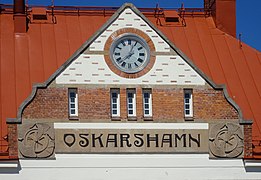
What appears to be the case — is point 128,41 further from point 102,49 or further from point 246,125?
point 246,125

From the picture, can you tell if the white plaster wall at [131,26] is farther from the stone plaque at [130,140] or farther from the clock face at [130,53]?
the stone plaque at [130,140]

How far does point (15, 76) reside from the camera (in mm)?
53625

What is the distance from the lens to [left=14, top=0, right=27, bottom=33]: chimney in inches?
2248

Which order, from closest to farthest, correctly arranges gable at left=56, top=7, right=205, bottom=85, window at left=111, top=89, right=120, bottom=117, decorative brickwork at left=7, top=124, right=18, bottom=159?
decorative brickwork at left=7, top=124, right=18, bottom=159
gable at left=56, top=7, right=205, bottom=85
window at left=111, top=89, right=120, bottom=117

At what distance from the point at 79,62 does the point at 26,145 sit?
442 cm

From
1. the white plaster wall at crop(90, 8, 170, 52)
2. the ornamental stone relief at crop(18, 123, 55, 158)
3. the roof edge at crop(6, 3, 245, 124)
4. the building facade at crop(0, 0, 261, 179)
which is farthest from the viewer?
the white plaster wall at crop(90, 8, 170, 52)

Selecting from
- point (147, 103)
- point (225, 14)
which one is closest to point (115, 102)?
point (147, 103)

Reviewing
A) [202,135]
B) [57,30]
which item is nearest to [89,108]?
[202,135]

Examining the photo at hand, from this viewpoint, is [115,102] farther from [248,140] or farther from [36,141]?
[248,140]

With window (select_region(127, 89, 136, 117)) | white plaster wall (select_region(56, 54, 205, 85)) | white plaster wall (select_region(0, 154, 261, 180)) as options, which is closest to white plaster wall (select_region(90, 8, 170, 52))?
white plaster wall (select_region(56, 54, 205, 85))

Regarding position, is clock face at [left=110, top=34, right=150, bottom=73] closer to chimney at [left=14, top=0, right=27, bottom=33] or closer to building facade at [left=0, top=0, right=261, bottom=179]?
building facade at [left=0, top=0, right=261, bottom=179]

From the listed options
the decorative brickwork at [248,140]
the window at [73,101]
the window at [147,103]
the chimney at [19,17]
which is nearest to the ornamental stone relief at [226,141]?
the decorative brickwork at [248,140]

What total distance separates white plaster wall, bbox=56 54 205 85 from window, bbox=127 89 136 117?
0.47m

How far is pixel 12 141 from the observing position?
160ft
